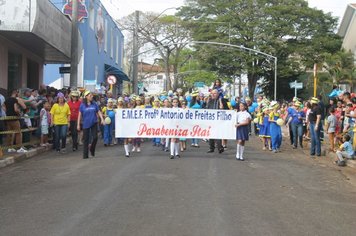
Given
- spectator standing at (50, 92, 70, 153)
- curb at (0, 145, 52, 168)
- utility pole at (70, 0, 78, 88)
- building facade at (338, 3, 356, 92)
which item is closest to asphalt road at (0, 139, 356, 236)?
curb at (0, 145, 52, 168)

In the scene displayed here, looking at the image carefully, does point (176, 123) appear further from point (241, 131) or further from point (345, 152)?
point (345, 152)

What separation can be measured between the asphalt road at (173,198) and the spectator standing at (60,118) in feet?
6.88

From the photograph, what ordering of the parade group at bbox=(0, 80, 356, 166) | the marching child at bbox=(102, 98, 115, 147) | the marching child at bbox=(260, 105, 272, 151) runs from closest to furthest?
1. the parade group at bbox=(0, 80, 356, 166)
2. the marching child at bbox=(260, 105, 272, 151)
3. the marching child at bbox=(102, 98, 115, 147)

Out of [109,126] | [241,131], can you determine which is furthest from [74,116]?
[241,131]

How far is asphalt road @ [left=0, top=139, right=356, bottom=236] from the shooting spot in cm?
689

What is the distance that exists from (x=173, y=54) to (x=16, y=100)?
5984 centimetres

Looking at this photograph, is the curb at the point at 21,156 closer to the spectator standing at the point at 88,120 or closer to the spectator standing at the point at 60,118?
the spectator standing at the point at 60,118

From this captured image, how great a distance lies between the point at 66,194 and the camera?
8969mm

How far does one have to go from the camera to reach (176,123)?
15.1 metres

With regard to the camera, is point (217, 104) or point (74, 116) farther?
point (74, 116)

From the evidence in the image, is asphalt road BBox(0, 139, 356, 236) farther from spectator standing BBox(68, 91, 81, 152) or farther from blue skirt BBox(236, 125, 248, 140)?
spectator standing BBox(68, 91, 81, 152)

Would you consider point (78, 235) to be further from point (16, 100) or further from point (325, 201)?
point (16, 100)

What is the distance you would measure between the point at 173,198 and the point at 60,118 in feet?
26.7

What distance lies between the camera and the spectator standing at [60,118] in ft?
51.6
